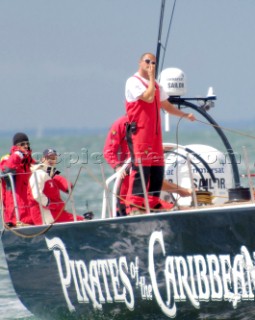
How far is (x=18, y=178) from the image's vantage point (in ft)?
36.5

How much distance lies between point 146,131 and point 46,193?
1.45 meters

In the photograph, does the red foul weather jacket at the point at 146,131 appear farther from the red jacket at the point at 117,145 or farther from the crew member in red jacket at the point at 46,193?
the crew member in red jacket at the point at 46,193

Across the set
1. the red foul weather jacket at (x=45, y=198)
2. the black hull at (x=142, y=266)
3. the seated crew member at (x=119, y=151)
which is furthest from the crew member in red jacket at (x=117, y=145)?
the black hull at (x=142, y=266)

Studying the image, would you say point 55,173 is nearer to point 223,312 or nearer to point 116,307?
point 116,307

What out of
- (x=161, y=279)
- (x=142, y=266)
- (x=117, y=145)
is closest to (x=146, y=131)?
(x=117, y=145)

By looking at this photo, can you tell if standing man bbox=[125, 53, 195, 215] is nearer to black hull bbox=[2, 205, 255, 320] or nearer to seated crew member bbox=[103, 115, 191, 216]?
black hull bbox=[2, 205, 255, 320]

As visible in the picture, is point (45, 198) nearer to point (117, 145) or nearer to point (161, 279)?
point (117, 145)

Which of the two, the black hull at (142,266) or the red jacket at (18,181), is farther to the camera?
the red jacket at (18,181)

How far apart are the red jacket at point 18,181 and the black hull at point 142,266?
0.26m

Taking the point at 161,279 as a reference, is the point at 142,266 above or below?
above

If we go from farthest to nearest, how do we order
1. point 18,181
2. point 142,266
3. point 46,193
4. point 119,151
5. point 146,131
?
point 18,181 → point 46,193 → point 119,151 → point 146,131 → point 142,266

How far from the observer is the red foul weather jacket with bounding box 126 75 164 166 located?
9938 mm

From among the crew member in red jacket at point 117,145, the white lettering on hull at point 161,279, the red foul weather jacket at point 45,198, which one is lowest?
the white lettering on hull at point 161,279

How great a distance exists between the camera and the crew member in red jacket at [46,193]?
10727mm
